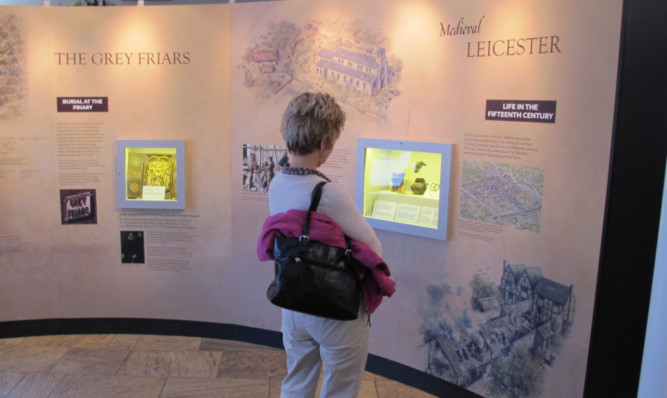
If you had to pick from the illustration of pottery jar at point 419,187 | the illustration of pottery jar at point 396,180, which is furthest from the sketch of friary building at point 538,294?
the illustration of pottery jar at point 396,180

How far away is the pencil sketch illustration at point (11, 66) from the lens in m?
4.49

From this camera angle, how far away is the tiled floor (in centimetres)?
391

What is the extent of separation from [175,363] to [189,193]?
1426 millimetres

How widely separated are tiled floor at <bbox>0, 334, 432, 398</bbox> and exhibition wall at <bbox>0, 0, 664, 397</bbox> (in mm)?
256

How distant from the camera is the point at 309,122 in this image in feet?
7.43

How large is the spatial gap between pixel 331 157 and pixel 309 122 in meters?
1.88

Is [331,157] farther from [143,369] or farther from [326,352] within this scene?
[143,369]

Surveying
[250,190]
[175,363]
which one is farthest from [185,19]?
[175,363]

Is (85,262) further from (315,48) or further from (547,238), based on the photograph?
(547,238)

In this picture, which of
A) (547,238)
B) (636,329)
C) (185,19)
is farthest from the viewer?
(185,19)

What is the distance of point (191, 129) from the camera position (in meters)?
Answer: 4.60

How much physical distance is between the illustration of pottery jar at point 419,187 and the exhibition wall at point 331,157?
0.23 meters

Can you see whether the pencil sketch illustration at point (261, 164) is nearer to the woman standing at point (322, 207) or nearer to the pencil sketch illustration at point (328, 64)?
the pencil sketch illustration at point (328, 64)

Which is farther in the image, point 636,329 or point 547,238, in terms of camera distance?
point 547,238
